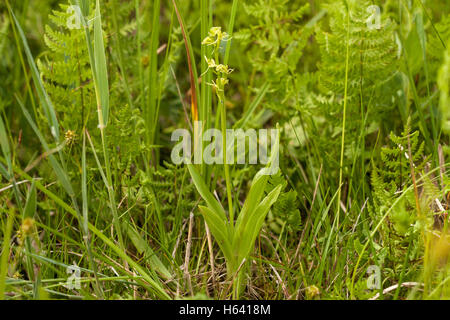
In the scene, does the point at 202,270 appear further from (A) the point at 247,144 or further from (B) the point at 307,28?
(B) the point at 307,28

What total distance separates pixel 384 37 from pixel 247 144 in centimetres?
65

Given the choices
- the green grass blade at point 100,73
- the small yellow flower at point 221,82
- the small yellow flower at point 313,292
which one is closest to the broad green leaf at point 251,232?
the small yellow flower at point 313,292

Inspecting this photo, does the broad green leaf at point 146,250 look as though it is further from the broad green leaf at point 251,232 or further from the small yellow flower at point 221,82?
the small yellow flower at point 221,82

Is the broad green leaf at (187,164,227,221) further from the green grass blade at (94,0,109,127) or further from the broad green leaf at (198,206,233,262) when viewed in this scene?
the green grass blade at (94,0,109,127)

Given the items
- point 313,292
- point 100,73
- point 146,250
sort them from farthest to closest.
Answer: point 146,250, point 100,73, point 313,292

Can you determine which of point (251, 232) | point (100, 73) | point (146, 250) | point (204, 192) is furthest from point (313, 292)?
point (100, 73)

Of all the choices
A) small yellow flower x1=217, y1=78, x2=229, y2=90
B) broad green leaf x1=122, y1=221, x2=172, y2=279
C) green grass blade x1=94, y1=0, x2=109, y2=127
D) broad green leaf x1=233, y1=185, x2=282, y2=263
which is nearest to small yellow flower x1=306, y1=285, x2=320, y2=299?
broad green leaf x1=233, y1=185, x2=282, y2=263

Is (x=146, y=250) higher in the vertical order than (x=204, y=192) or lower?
lower

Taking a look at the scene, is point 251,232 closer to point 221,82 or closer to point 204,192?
point 204,192

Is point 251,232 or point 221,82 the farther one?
point 251,232

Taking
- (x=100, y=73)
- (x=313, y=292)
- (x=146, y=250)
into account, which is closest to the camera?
(x=313, y=292)

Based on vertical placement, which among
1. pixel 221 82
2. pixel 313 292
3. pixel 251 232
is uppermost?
pixel 221 82
